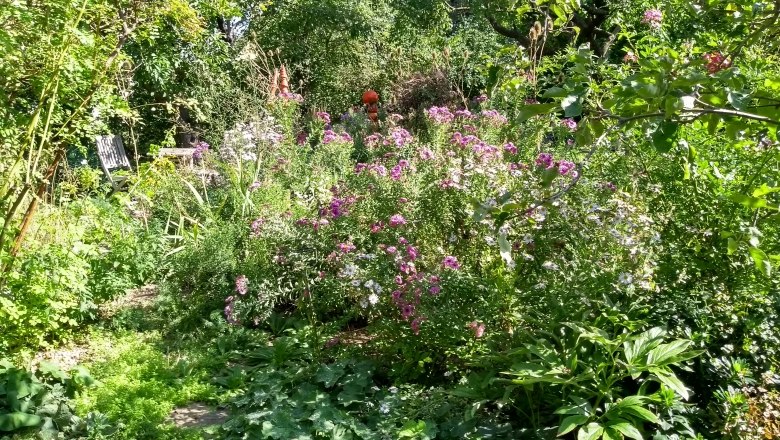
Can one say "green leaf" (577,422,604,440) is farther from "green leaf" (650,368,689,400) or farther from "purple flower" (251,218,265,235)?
"purple flower" (251,218,265,235)

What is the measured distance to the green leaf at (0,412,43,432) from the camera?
10.4 feet

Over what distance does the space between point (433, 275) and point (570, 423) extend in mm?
1166

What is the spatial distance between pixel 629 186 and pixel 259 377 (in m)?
2.27

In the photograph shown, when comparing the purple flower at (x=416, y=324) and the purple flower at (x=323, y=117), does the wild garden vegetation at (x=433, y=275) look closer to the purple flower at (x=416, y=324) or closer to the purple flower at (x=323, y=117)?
the purple flower at (x=416, y=324)

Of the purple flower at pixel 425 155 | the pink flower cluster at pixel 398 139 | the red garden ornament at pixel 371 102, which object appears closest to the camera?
the purple flower at pixel 425 155

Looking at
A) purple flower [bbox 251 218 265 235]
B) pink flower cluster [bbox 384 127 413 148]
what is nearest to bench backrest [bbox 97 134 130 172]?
purple flower [bbox 251 218 265 235]

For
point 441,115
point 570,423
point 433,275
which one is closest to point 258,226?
point 433,275

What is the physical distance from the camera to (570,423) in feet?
8.54

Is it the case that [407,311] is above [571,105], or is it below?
below

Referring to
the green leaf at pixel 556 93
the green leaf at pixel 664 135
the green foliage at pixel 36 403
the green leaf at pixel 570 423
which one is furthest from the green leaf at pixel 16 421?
the green leaf at pixel 664 135

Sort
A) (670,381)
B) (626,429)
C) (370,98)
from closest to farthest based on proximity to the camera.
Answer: (626,429) → (670,381) → (370,98)

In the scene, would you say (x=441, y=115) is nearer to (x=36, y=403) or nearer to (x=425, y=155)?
(x=425, y=155)

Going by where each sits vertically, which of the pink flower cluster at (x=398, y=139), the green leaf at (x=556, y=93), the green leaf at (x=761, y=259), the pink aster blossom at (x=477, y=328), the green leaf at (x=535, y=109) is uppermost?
the green leaf at (x=556, y=93)

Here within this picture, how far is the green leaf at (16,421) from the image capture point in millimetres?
3184
